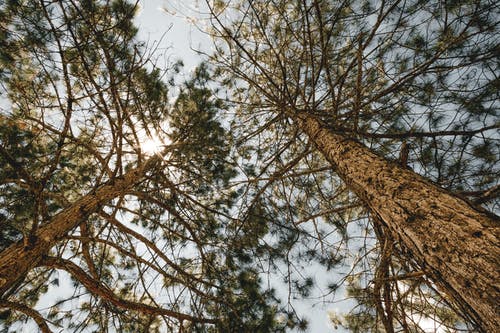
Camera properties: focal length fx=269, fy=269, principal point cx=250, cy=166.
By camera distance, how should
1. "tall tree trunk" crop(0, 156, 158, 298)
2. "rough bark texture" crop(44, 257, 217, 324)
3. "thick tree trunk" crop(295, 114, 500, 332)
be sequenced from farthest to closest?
"rough bark texture" crop(44, 257, 217, 324) < "tall tree trunk" crop(0, 156, 158, 298) < "thick tree trunk" crop(295, 114, 500, 332)

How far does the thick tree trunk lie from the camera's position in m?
0.81

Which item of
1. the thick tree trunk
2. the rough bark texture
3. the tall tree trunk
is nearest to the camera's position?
the thick tree trunk

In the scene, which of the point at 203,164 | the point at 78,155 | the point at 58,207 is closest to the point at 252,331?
the point at 203,164

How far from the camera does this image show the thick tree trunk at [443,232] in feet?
2.64

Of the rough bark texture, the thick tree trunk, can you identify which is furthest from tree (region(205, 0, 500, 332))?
the rough bark texture

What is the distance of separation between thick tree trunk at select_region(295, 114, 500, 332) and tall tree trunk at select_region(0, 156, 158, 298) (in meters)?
2.13

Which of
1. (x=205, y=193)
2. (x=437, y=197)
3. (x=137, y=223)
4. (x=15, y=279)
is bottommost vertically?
(x=15, y=279)

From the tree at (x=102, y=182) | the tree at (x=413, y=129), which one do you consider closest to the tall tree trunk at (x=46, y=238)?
the tree at (x=102, y=182)

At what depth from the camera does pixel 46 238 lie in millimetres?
1914

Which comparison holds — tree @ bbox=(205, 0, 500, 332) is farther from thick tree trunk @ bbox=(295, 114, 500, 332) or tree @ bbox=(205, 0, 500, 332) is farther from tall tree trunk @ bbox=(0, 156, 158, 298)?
tall tree trunk @ bbox=(0, 156, 158, 298)

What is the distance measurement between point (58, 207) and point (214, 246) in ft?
5.91

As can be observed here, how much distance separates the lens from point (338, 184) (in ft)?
12.2

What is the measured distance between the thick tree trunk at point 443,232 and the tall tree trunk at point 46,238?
2133 millimetres

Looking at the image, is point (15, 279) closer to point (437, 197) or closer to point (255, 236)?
point (255, 236)
